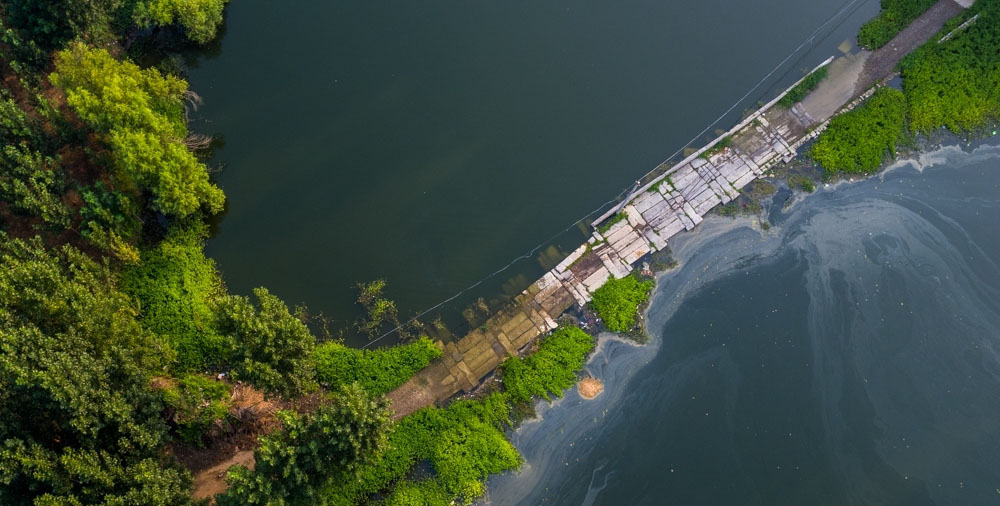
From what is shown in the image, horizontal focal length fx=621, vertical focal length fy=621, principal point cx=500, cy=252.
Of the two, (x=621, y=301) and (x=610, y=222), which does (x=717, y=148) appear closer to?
(x=610, y=222)

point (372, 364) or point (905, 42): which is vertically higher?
point (372, 364)

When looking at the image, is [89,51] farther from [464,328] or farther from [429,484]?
[429,484]

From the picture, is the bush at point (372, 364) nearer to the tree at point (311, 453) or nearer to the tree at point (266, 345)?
the tree at point (266, 345)

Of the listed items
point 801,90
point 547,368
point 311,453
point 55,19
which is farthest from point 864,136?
point 55,19

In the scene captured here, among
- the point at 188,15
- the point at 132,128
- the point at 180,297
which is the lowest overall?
the point at 180,297

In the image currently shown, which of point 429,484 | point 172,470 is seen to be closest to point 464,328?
point 429,484

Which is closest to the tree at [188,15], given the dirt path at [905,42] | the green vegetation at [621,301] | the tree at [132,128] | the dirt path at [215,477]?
the tree at [132,128]
